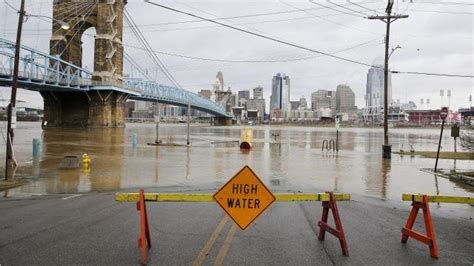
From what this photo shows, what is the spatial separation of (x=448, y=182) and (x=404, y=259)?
11.0 meters

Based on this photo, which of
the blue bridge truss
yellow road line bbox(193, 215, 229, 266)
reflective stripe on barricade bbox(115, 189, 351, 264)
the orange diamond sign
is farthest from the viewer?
the blue bridge truss

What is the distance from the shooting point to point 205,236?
7.37m

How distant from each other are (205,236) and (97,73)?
3281 inches

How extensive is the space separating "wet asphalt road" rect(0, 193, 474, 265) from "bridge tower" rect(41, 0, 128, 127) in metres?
73.3

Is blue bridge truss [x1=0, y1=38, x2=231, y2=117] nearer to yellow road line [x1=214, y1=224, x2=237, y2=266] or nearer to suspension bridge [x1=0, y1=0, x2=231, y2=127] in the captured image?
suspension bridge [x1=0, y1=0, x2=231, y2=127]

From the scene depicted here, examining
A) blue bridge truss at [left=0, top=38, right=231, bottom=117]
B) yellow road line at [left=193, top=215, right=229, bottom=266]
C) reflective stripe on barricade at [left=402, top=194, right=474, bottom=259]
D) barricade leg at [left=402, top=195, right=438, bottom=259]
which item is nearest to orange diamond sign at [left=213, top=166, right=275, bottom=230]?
yellow road line at [left=193, top=215, right=229, bottom=266]

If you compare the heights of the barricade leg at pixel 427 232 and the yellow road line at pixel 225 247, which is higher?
the barricade leg at pixel 427 232

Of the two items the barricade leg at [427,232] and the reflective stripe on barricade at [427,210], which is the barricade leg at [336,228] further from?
the barricade leg at [427,232]

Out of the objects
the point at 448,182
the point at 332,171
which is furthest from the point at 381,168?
the point at 448,182

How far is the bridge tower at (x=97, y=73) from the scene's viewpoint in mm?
81000

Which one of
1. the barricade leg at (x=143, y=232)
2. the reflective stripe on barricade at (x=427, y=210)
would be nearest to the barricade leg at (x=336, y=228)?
the reflective stripe on barricade at (x=427, y=210)

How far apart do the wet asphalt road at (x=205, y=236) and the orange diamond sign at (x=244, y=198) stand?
22.3 inches

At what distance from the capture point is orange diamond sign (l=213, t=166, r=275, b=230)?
6.54 m

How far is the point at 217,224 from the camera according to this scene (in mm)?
8266
